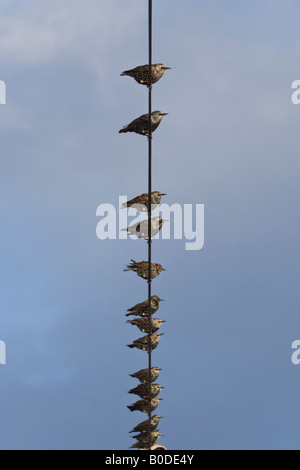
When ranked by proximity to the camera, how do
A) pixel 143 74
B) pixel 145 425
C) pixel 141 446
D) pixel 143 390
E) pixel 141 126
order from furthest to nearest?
pixel 141 446 < pixel 145 425 < pixel 143 390 < pixel 141 126 < pixel 143 74

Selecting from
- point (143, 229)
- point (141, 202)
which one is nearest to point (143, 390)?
point (143, 229)

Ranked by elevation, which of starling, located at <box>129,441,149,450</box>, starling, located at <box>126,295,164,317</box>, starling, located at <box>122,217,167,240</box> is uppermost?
starling, located at <box>122,217,167,240</box>

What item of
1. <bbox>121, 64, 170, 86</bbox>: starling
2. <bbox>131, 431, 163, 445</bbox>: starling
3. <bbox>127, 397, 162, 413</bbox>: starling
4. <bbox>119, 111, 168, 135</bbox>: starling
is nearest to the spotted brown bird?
<bbox>131, 431, 163, 445</bbox>: starling

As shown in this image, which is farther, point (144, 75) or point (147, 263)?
point (147, 263)

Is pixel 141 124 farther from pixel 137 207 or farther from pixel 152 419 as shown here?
pixel 152 419

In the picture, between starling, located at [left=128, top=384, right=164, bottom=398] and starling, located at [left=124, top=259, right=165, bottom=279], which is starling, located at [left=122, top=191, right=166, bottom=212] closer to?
starling, located at [left=124, top=259, right=165, bottom=279]

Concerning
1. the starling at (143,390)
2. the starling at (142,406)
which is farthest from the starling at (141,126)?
the starling at (142,406)

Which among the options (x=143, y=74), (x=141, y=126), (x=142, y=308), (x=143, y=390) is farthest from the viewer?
(x=143, y=390)

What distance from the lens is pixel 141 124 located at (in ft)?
54.9

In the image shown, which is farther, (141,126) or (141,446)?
(141,446)

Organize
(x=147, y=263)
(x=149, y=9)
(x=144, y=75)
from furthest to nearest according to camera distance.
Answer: (x=147, y=263), (x=144, y=75), (x=149, y=9)

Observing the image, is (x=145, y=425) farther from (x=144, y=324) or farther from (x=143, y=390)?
(x=144, y=324)
